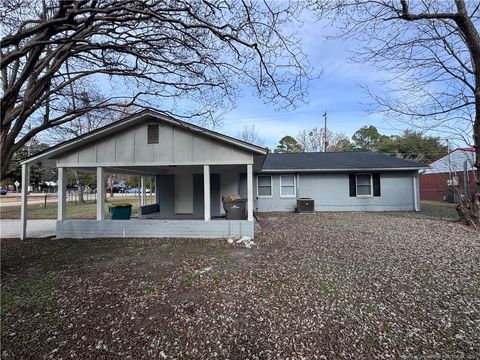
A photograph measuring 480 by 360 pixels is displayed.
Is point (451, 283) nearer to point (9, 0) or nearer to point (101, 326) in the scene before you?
point (101, 326)

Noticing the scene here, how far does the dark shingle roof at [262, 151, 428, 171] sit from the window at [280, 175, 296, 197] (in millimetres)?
606

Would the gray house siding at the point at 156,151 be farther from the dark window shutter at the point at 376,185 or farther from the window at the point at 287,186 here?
the dark window shutter at the point at 376,185

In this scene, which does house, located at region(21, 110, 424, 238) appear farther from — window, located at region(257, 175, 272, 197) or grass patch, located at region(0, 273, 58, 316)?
grass patch, located at region(0, 273, 58, 316)

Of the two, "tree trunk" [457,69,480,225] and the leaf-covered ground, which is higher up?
"tree trunk" [457,69,480,225]

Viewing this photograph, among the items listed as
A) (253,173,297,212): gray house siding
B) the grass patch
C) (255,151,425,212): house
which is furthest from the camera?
(253,173,297,212): gray house siding

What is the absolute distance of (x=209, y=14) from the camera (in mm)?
5371

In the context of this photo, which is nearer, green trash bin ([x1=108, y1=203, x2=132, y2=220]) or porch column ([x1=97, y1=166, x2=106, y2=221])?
porch column ([x1=97, y1=166, x2=106, y2=221])

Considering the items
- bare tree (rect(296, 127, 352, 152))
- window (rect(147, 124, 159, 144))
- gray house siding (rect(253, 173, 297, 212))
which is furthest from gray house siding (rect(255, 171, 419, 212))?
bare tree (rect(296, 127, 352, 152))

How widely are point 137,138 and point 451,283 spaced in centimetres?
863

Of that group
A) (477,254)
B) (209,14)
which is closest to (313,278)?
(477,254)

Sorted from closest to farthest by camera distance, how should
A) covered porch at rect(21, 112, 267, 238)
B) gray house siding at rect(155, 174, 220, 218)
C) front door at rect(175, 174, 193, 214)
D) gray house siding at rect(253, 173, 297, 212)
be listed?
covered porch at rect(21, 112, 267, 238)
gray house siding at rect(155, 174, 220, 218)
front door at rect(175, 174, 193, 214)
gray house siding at rect(253, 173, 297, 212)

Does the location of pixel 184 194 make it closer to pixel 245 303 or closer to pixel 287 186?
pixel 287 186

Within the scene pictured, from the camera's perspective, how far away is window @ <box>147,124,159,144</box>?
8859 millimetres

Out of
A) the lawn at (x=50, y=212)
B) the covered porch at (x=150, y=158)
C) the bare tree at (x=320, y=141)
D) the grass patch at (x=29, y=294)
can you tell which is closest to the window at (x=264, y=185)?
the covered porch at (x=150, y=158)
